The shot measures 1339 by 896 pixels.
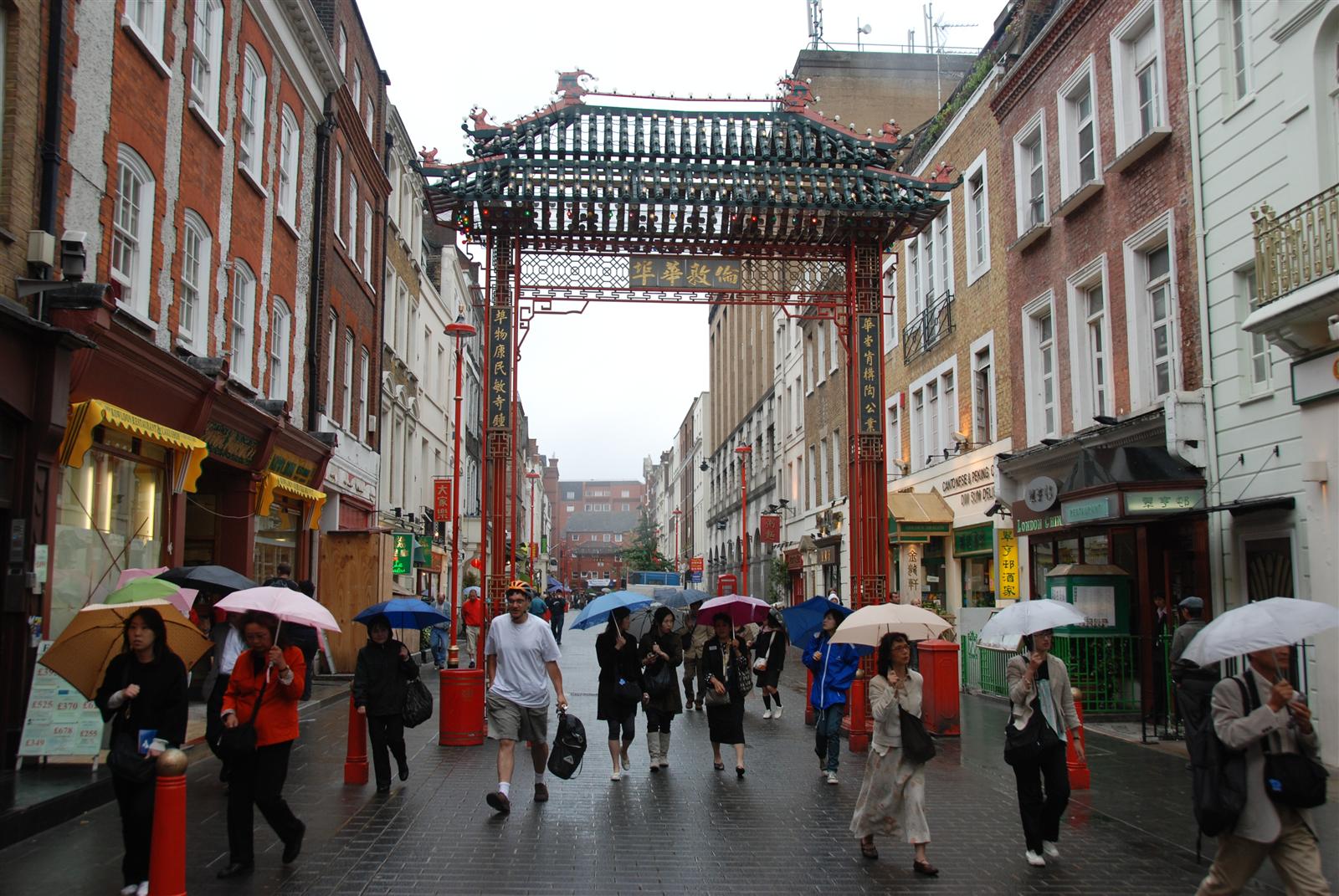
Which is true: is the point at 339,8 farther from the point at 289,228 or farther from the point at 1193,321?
the point at 1193,321

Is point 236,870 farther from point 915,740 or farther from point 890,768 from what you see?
point 915,740

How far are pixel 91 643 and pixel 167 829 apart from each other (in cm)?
203

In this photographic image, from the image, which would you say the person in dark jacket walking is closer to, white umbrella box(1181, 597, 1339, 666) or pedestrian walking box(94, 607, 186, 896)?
pedestrian walking box(94, 607, 186, 896)

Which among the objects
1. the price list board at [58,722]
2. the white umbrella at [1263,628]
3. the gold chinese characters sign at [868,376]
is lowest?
the price list board at [58,722]

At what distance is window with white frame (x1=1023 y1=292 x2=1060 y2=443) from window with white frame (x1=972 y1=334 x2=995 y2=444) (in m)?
2.00

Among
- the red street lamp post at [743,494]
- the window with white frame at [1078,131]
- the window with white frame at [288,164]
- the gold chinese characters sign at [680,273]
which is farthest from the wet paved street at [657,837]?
the red street lamp post at [743,494]

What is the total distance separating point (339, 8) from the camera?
916 inches

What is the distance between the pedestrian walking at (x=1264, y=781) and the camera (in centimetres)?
571

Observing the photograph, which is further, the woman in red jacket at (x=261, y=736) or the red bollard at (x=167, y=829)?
the woman in red jacket at (x=261, y=736)

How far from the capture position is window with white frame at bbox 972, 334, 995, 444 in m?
22.1

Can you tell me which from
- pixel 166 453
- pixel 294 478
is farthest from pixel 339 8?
pixel 166 453

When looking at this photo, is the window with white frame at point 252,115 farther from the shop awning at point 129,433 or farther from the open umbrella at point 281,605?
the open umbrella at point 281,605

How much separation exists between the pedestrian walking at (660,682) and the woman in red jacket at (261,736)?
4.37 m

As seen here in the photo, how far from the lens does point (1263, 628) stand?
19.0 feet
